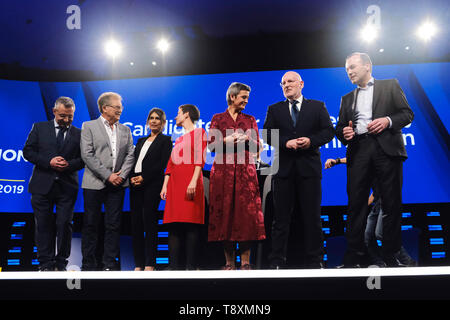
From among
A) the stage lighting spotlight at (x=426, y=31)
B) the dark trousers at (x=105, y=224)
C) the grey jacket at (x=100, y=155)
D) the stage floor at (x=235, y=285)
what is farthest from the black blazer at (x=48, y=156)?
the stage lighting spotlight at (x=426, y=31)

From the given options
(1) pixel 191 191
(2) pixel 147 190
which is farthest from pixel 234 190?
(2) pixel 147 190

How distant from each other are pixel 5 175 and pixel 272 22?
352 centimetres

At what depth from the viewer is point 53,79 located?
4.88m

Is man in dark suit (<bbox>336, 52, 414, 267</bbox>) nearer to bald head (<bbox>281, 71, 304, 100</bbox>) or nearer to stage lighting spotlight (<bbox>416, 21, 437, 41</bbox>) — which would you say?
bald head (<bbox>281, 71, 304, 100</bbox>)

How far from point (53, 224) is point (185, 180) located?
123 cm

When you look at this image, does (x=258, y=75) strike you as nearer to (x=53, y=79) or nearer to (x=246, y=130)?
(x=246, y=130)

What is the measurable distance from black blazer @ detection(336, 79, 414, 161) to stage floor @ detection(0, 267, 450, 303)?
3.04ft

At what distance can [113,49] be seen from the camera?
462 centimetres

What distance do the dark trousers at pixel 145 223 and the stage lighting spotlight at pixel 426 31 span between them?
3.30 meters

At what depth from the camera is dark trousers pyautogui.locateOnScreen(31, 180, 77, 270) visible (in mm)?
3156

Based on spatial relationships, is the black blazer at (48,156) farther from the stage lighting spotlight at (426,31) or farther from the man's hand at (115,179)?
the stage lighting spotlight at (426,31)

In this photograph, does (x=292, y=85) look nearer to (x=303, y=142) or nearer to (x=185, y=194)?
(x=303, y=142)

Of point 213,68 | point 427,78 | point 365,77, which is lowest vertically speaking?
point 365,77

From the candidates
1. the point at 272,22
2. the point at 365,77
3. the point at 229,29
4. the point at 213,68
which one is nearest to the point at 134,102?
the point at 213,68
